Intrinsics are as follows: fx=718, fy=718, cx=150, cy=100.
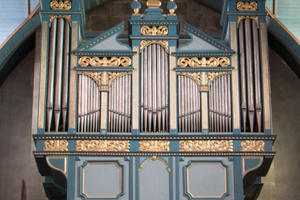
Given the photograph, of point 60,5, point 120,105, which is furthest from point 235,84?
point 60,5

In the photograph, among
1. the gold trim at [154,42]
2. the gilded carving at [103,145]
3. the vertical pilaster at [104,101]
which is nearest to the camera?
the gilded carving at [103,145]

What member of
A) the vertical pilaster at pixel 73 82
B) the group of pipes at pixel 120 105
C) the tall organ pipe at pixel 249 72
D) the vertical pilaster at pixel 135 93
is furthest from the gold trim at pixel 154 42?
the tall organ pipe at pixel 249 72

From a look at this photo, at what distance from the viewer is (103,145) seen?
15.9 metres

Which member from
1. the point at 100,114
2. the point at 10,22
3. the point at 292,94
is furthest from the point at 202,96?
the point at 10,22

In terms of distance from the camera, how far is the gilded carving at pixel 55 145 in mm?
15781

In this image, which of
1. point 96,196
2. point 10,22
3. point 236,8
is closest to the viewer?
point 96,196

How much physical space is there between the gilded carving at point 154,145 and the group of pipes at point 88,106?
1.08 meters

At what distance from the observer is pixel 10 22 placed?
19.0 metres

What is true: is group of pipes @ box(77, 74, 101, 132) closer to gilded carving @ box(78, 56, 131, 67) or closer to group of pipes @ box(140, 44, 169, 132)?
gilded carving @ box(78, 56, 131, 67)

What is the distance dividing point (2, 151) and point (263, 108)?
7302 millimetres

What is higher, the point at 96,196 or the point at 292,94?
the point at 292,94

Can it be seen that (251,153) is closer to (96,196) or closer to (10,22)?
(96,196)

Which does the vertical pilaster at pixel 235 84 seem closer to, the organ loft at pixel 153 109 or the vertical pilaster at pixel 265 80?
the organ loft at pixel 153 109

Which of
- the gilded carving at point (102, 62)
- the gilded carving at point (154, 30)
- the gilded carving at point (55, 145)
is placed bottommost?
the gilded carving at point (55, 145)
